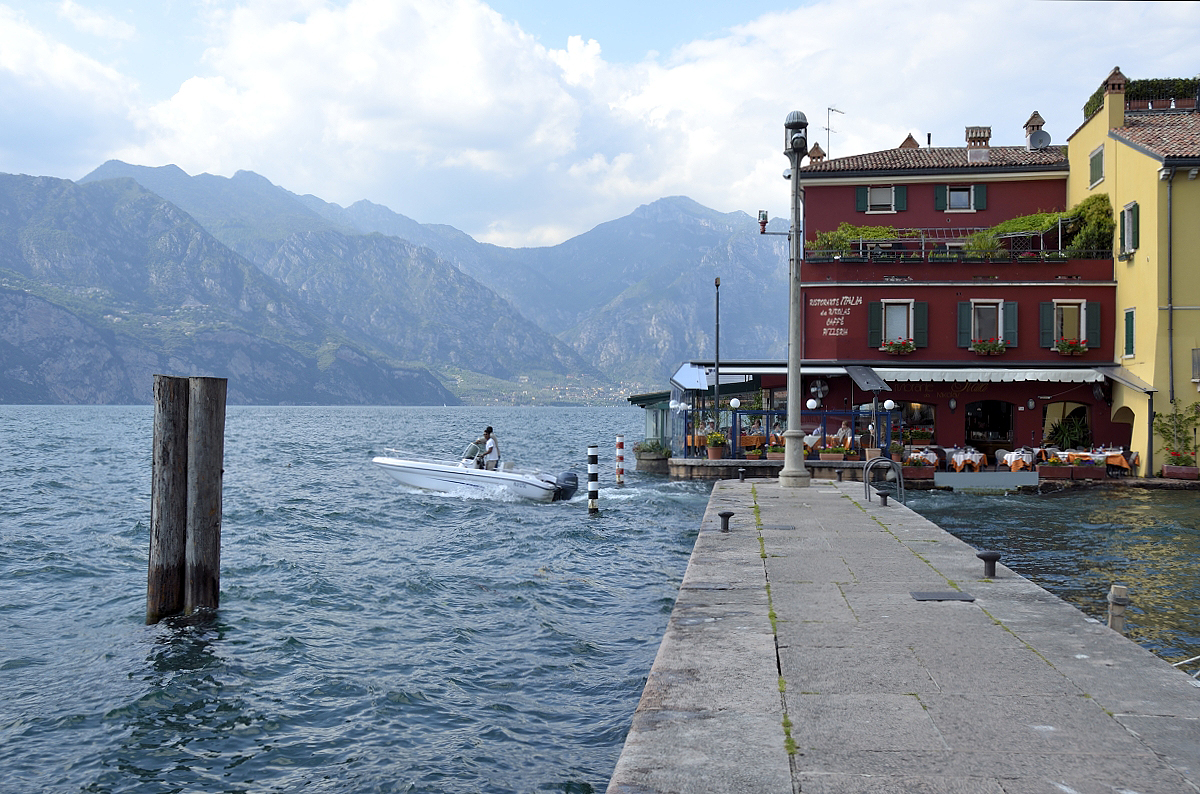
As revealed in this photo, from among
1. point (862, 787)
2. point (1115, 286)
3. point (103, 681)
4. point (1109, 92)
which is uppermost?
point (1109, 92)

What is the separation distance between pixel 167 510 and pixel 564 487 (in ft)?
49.7

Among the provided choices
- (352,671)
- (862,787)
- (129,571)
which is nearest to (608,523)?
(129,571)

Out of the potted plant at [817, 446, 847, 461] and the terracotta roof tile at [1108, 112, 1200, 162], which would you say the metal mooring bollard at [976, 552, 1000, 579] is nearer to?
the potted plant at [817, 446, 847, 461]

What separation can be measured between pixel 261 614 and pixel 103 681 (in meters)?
3.02

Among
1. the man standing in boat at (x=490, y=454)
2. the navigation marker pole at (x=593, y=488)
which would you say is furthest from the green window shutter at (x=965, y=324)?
the man standing in boat at (x=490, y=454)

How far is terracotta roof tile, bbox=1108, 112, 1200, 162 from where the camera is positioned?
27.3 meters

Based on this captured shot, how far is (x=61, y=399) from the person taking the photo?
7382 inches

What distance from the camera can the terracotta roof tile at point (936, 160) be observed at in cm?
3616

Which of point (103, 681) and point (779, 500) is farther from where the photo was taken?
point (779, 500)

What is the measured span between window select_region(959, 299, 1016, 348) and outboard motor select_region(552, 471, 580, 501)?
16.3 meters

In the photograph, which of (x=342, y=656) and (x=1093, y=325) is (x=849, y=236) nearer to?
(x=1093, y=325)

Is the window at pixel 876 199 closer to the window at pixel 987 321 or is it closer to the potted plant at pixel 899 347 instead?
the window at pixel 987 321

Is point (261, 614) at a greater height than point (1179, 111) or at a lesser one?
lesser

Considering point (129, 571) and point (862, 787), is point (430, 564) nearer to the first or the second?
point (129, 571)
